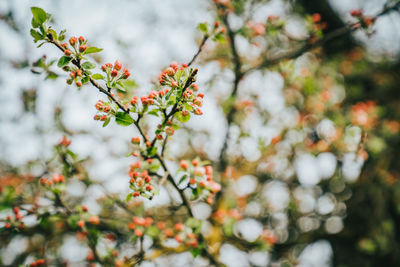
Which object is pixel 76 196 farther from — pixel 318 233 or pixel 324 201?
pixel 324 201

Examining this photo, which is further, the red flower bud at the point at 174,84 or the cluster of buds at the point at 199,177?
the cluster of buds at the point at 199,177

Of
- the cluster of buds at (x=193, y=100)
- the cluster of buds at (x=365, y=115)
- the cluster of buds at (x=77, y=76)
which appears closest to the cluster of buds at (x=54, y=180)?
the cluster of buds at (x=77, y=76)

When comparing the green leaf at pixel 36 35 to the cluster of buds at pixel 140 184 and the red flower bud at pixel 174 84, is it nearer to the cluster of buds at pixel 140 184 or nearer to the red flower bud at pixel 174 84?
the red flower bud at pixel 174 84

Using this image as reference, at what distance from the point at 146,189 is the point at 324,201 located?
5.07m

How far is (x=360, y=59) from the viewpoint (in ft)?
19.6

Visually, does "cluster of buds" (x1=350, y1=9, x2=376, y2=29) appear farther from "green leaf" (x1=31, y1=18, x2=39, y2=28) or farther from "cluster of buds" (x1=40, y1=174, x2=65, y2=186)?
"cluster of buds" (x1=40, y1=174, x2=65, y2=186)

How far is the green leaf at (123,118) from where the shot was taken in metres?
1.48

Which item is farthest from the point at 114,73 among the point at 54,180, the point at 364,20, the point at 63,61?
the point at 364,20

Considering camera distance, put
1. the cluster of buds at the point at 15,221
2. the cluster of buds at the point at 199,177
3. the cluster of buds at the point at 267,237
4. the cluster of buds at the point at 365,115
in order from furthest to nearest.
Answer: the cluster of buds at the point at 365,115, the cluster of buds at the point at 267,237, the cluster of buds at the point at 15,221, the cluster of buds at the point at 199,177

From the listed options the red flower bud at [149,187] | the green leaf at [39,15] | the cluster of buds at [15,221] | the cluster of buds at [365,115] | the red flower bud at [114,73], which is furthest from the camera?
the cluster of buds at [365,115]

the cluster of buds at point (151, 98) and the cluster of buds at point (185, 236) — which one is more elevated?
the cluster of buds at point (151, 98)

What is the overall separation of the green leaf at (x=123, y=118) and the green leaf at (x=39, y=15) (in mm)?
649

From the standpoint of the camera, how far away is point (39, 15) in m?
1.38

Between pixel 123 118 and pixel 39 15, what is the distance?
707 millimetres
